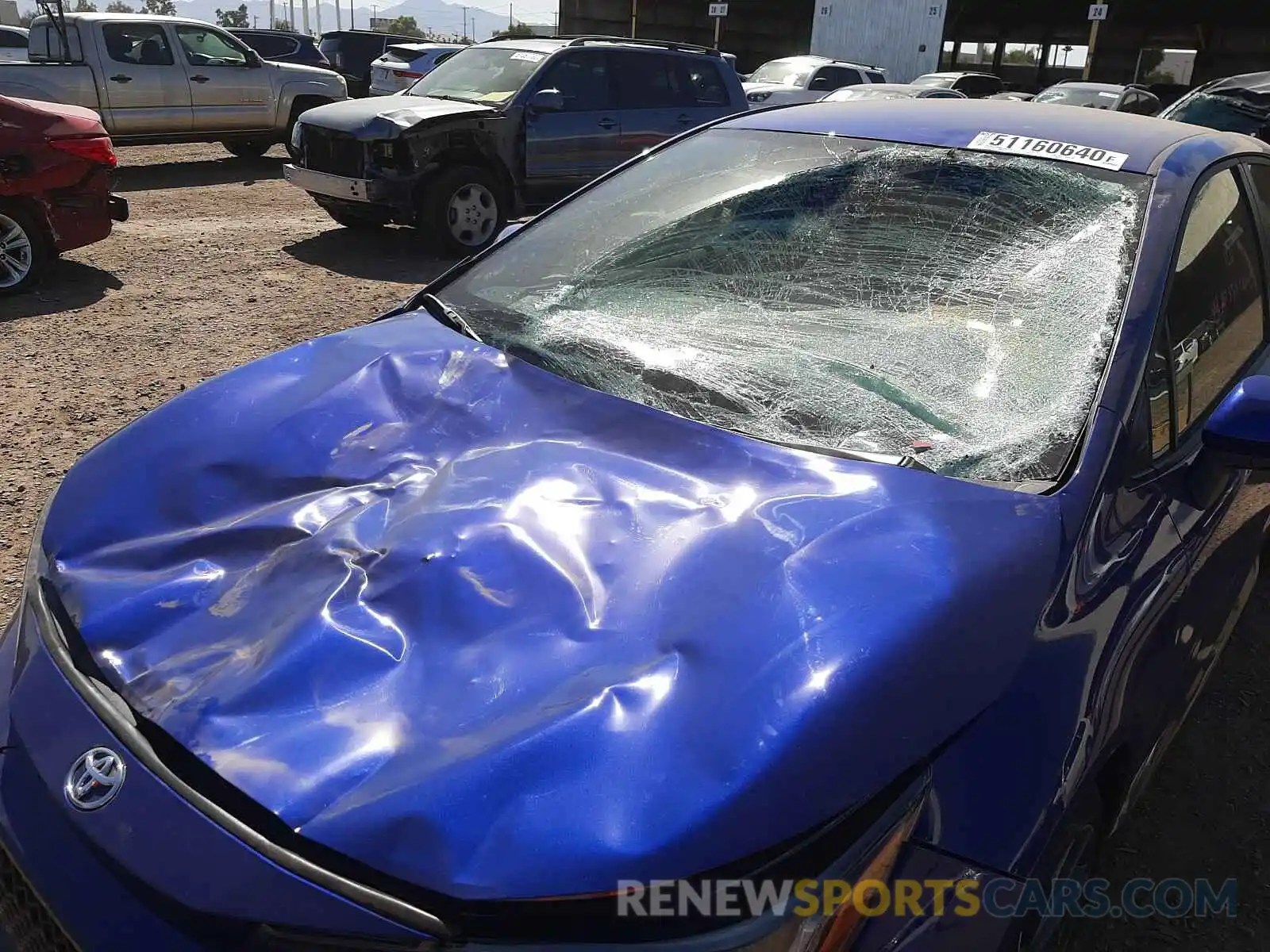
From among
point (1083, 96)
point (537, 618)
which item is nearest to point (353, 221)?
point (537, 618)

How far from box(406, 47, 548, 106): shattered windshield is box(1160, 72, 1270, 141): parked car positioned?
605 centimetres

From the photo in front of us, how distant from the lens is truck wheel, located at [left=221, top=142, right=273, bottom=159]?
506 inches

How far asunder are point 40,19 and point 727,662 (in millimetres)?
12907

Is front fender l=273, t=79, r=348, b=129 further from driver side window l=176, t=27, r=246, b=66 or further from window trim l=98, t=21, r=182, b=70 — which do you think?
window trim l=98, t=21, r=182, b=70

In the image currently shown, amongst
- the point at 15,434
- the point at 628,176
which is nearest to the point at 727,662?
the point at 628,176

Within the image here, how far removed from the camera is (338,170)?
7.88m

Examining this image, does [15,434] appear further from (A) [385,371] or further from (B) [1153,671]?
(B) [1153,671]

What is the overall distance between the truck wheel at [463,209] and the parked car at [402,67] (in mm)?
5230

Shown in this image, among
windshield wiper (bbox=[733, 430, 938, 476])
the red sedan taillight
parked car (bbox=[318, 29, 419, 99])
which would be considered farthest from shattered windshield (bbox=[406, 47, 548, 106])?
parked car (bbox=[318, 29, 419, 99])

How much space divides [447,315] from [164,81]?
10998mm

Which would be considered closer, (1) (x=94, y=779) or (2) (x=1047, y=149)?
(1) (x=94, y=779)

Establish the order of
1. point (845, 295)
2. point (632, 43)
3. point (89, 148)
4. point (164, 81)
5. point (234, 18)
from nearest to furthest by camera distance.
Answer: point (845, 295) < point (89, 148) < point (632, 43) < point (164, 81) < point (234, 18)

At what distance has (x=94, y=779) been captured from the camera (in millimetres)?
1316

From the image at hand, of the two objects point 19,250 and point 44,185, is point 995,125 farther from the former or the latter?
point 19,250
